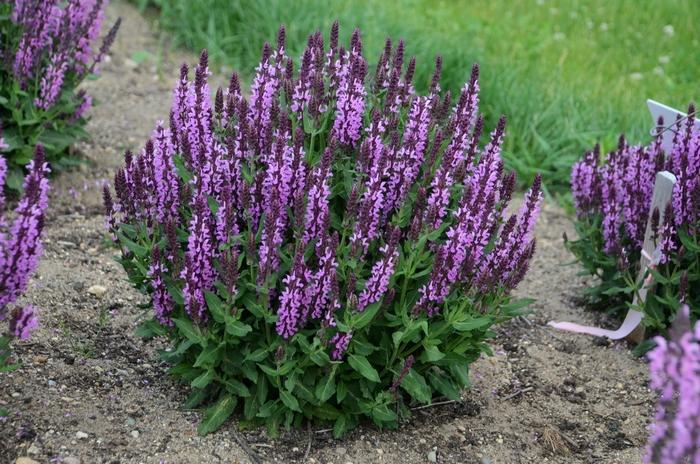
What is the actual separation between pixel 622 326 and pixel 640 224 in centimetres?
51

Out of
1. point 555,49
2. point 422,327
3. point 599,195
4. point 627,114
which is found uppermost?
point 555,49

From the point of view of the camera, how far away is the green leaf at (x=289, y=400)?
10.7 ft

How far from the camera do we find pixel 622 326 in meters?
4.62

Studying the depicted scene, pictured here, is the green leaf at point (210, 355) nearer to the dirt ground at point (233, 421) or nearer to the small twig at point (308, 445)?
the dirt ground at point (233, 421)

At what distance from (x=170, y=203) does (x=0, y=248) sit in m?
0.67

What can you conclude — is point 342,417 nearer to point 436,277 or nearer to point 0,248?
point 436,277

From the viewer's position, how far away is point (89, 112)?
21.6 feet

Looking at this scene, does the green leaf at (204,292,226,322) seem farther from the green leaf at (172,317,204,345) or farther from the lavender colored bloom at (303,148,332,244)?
the lavender colored bloom at (303,148,332,244)

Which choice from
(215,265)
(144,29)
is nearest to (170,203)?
(215,265)

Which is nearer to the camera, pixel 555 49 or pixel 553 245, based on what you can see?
pixel 553 245

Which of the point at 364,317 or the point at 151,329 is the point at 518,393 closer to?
the point at 364,317

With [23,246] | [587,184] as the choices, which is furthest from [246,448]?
[587,184]

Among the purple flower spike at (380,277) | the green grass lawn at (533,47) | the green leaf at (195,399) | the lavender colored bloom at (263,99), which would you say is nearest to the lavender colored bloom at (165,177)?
the lavender colored bloom at (263,99)

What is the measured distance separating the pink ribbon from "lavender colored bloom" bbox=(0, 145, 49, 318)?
2.71 meters
